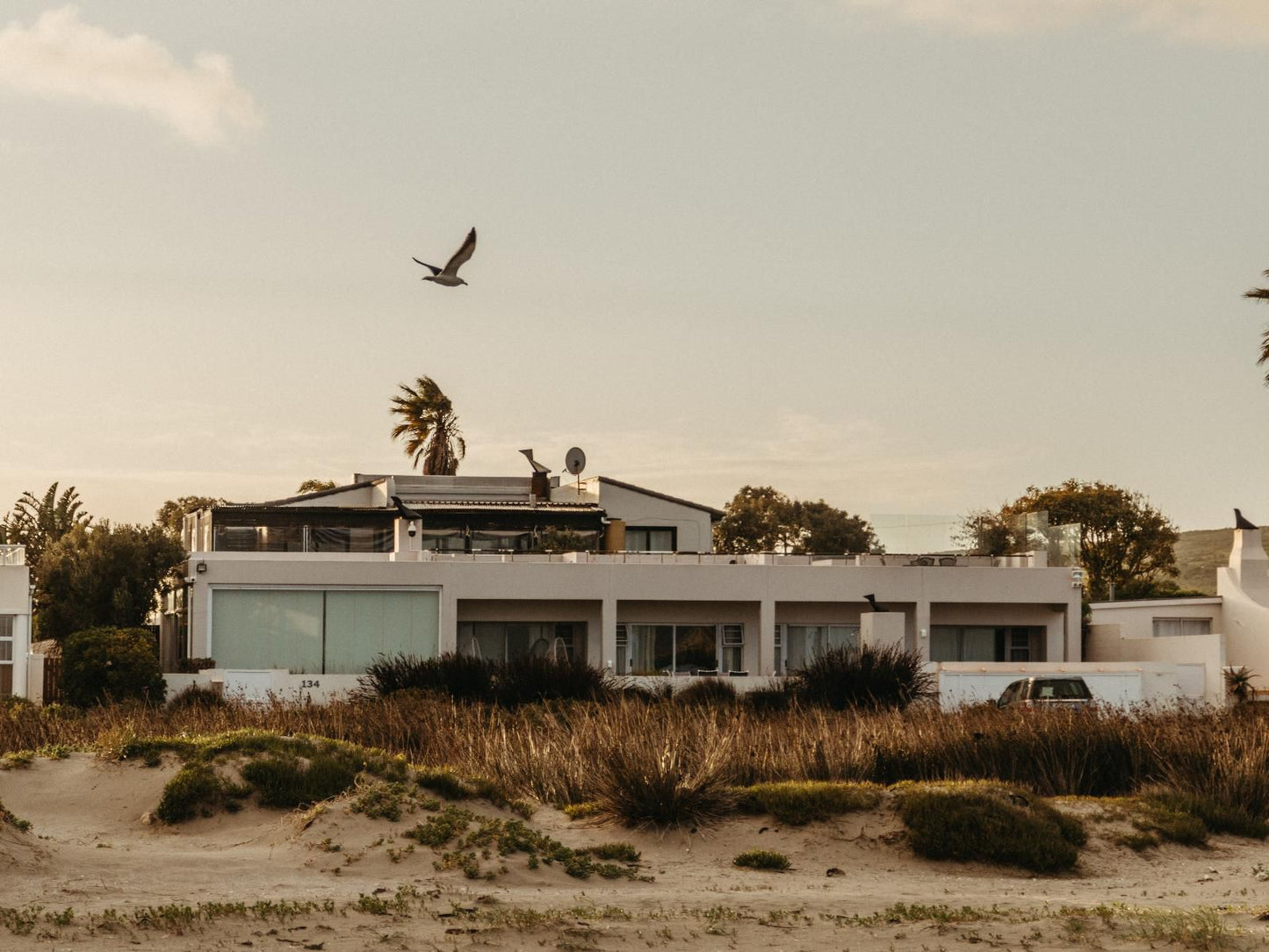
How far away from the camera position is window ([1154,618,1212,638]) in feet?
160

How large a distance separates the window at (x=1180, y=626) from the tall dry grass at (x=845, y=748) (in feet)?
85.2

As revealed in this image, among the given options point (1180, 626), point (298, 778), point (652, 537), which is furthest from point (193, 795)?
point (1180, 626)

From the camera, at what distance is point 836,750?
1939 centimetres

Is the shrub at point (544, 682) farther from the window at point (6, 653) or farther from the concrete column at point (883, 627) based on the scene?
the window at point (6, 653)

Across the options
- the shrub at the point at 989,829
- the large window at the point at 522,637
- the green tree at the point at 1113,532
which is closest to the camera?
the shrub at the point at 989,829

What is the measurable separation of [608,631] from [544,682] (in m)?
12.3

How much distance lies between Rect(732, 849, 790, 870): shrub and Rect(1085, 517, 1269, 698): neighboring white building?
3089cm

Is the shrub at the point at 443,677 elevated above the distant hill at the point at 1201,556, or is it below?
below

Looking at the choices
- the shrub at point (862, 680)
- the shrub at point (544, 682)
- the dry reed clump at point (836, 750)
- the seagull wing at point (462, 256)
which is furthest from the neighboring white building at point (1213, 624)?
the seagull wing at point (462, 256)

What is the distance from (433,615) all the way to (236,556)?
5056 mm

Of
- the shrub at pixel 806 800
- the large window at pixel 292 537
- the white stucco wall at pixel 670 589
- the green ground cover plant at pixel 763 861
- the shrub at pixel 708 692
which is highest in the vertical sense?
the large window at pixel 292 537

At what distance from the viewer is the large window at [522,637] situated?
141 feet

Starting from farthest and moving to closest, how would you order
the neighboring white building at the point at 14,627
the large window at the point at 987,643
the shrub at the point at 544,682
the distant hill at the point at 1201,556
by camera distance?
the distant hill at the point at 1201,556 < the large window at the point at 987,643 < the neighboring white building at the point at 14,627 < the shrub at the point at 544,682

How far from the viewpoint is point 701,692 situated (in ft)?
116
